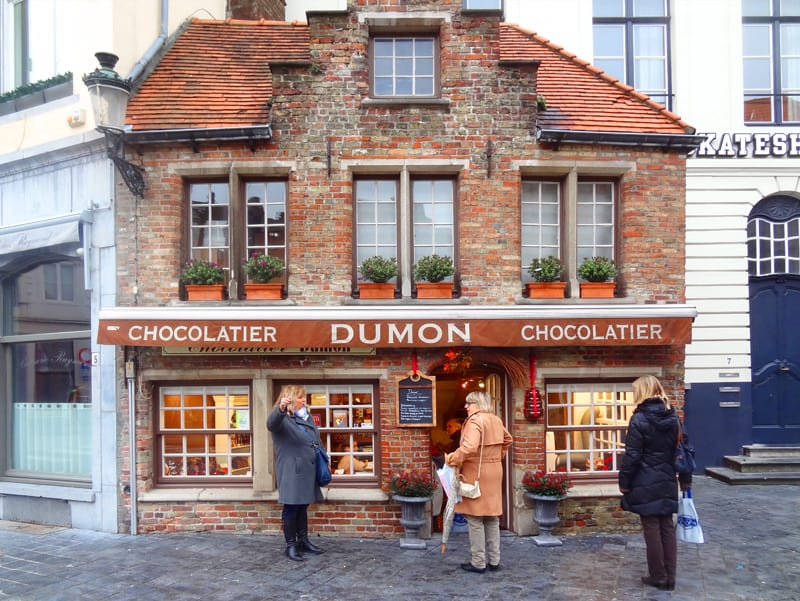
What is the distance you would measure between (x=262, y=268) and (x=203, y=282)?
82 cm

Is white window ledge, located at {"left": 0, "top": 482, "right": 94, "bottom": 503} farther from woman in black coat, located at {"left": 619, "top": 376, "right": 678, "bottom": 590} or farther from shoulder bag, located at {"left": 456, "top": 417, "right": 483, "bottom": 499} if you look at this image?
woman in black coat, located at {"left": 619, "top": 376, "right": 678, "bottom": 590}

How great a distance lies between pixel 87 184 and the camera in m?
8.59

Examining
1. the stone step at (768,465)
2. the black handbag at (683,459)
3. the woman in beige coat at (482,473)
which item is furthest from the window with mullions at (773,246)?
the woman in beige coat at (482,473)

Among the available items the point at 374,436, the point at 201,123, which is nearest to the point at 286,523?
the point at 374,436

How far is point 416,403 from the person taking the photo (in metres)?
8.06

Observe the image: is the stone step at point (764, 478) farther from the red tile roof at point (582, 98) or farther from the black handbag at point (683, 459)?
the red tile roof at point (582, 98)

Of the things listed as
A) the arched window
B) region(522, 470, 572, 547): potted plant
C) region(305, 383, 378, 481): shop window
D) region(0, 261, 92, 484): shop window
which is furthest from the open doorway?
the arched window

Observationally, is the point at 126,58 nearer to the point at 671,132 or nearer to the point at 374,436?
the point at 374,436

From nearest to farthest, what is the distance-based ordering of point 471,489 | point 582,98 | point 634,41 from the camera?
point 471,489 < point 582,98 < point 634,41

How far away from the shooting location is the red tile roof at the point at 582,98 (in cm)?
854

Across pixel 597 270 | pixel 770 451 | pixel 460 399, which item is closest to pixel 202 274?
pixel 460 399

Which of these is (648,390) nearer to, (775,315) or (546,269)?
(546,269)

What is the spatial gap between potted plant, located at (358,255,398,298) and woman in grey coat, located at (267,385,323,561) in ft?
5.52

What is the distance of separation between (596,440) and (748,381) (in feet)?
17.3
